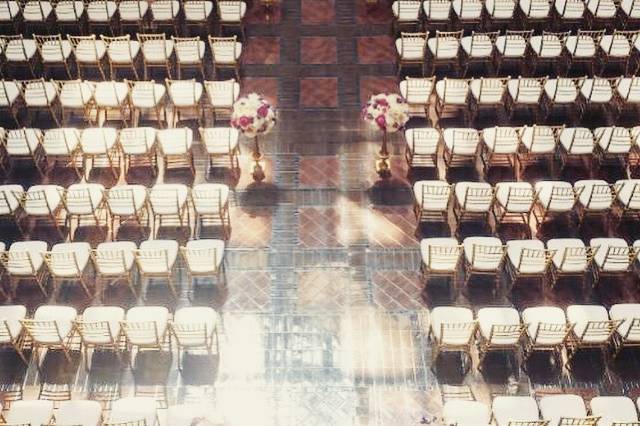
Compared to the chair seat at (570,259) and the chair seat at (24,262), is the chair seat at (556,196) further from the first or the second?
the chair seat at (24,262)

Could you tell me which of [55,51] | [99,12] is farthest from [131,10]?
[55,51]

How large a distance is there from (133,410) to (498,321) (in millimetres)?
4119

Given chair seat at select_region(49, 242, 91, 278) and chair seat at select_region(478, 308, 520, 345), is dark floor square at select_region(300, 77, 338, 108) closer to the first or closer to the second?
chair seat at select_region(49, 242, 91, 278)

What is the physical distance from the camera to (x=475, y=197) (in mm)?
10672

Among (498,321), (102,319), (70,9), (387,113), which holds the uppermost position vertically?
(70,9)

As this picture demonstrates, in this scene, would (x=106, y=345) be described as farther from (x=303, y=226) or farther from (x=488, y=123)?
(x=488, y=123)

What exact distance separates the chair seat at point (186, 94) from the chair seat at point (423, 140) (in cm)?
308

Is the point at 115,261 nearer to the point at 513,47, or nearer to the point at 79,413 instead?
the point at 79,413

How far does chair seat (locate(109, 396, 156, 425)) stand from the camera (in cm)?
862

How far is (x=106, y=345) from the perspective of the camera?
9469 millimetres

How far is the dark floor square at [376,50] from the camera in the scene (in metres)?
13.7

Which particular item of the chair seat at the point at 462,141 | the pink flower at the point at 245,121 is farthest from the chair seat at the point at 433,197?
the pink flower at the point at 245,121

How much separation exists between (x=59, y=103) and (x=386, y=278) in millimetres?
5933

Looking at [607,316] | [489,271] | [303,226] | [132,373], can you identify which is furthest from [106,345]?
[607,316]
